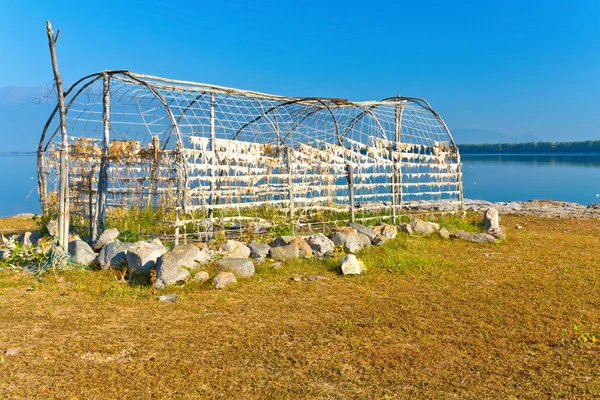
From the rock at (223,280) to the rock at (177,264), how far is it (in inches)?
19.9

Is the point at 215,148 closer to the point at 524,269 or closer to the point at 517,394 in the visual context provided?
the point at 524,269

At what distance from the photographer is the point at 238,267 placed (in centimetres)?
892

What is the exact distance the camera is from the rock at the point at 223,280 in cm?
829

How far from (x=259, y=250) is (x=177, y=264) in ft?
7.05

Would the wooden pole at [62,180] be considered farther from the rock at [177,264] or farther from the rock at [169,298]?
the rock at [169,298]

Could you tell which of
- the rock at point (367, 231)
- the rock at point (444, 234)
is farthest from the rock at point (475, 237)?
the rock at point (367, 231)

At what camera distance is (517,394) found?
4.61 m

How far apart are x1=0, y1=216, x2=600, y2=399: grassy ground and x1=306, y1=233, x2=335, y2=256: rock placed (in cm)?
83

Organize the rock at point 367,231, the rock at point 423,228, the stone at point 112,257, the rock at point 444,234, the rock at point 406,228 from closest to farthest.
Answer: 1. the stone at point 112,257
2. the rock at point 367,231
3. the rock at point 444,234
4. the rock at point 406,228
5. the rock at point 423,228

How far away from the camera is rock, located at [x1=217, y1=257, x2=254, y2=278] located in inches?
349

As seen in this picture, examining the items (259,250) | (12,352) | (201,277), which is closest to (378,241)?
(259,250)

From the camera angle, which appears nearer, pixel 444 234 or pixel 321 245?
pixel 321 245

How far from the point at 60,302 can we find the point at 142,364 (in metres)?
3.04

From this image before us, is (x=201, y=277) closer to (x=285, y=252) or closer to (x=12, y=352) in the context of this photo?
(x=285, y=252)
